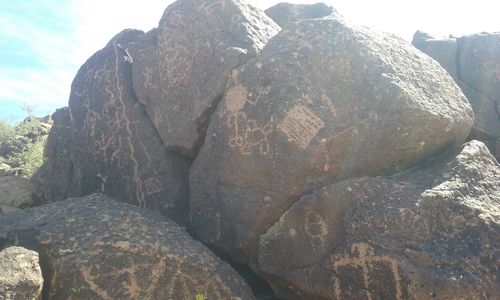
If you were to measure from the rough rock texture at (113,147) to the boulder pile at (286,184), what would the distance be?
0.03 metres

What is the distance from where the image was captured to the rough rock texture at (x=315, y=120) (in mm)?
4070

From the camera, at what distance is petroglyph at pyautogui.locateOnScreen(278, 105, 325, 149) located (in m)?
4.12

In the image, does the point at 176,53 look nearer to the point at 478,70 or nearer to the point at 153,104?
the point at 153,104

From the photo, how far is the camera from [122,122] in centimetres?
564

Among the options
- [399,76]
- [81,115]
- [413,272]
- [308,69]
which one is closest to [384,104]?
[399,76]

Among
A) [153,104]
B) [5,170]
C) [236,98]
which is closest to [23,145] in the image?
[5,170]

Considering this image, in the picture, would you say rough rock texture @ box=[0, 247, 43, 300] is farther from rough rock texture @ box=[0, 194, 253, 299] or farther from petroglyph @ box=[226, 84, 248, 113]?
petroglyph @ box=[226, 84, 248, 113]

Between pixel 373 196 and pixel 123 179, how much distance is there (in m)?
2.94

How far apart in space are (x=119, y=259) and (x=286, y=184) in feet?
4.80

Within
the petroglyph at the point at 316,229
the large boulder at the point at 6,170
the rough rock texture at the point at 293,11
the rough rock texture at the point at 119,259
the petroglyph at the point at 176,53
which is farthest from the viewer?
the large boulder at the point at 6,170

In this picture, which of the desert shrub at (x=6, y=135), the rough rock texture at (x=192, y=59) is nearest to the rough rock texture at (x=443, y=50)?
the rough rock texture at (x=192, y=59)

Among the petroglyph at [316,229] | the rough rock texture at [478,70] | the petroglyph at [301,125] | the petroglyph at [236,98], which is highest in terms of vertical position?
the petroglyph at [236,98]

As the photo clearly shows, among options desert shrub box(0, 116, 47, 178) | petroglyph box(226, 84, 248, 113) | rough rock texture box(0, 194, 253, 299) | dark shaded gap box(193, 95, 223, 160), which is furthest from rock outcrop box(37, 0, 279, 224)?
desert shrub box(0, 116, 47, 178)

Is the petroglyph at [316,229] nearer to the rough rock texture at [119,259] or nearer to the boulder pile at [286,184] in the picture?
the boulder pile at [286,184]
